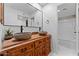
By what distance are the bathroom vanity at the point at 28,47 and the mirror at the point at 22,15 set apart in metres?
0.21

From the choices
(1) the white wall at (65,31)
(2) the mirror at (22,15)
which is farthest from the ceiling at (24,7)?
(1) the white wall at (65,31)

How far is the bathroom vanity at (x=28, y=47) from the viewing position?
3.10ft

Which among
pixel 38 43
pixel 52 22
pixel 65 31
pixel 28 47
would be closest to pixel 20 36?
pixel 28 47

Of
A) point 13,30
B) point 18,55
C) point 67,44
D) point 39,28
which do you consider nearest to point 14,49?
point 18,55

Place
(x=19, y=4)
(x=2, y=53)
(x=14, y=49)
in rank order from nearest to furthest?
(x=2, y=53)
(x=14, y=49)
(x=19, y=4)

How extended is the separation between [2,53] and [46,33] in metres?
0.71

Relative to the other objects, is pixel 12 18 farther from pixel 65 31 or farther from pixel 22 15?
pixel 65 31

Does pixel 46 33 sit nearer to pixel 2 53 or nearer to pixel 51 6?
pixel 51 6

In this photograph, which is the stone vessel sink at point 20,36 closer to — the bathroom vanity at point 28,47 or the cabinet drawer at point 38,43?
the bathroom vanity at point 28,47

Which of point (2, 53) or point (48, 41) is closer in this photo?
point (2, 53)

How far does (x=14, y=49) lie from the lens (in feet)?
3.16

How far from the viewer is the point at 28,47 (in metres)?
1.17

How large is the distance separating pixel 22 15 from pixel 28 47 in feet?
1.46

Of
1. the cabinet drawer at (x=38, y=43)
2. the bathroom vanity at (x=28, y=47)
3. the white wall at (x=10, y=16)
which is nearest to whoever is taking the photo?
the bathroom vanity at (x=28, y=47)
